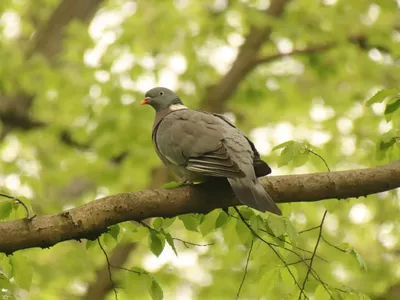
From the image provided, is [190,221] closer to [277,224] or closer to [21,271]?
[277,224]

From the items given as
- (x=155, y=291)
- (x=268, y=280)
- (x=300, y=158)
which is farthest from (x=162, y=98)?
(x=268, y=280)

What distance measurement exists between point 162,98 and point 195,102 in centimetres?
270

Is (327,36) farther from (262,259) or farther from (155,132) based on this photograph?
(262,259)

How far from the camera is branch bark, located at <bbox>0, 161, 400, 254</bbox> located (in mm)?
2379

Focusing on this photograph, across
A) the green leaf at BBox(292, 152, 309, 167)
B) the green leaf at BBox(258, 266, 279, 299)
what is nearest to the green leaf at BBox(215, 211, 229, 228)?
the green leaf at BBox(258, 266, 279, 299)

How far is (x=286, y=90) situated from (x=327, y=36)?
0.90 m

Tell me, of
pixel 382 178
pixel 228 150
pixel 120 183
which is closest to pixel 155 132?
pixel 228 150

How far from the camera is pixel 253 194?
2512mm

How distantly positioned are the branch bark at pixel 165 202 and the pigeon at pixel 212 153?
0.35 ft

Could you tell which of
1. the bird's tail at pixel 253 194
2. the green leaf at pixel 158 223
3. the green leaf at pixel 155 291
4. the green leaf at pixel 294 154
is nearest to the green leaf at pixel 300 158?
the green leaf at pixel 294 154

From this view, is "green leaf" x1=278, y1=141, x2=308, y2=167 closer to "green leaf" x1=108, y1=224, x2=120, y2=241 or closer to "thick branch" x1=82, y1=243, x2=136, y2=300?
"green leaf" x1=108, y1=224, x2=120, y2=241

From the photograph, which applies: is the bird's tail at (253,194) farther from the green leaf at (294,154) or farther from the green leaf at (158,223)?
the green leaf at (158,223)

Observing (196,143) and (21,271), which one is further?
(196,143)

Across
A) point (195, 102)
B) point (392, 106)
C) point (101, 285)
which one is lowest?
point (101, 285)
